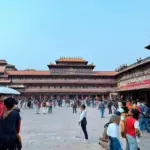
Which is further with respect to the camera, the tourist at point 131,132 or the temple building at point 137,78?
the temple building at point 137,78

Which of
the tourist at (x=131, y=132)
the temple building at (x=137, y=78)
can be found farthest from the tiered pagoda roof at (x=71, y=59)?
the tourist at (x=131, y=132)

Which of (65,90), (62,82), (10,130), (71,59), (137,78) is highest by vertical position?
(71,59)

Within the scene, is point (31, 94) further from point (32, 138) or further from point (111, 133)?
point (111, 133)

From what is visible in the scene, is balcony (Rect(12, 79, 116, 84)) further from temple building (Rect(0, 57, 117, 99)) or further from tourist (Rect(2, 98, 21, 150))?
tourist (Rect(2, 98, 21, 150))

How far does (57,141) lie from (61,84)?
4733 cm

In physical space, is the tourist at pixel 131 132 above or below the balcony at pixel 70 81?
below

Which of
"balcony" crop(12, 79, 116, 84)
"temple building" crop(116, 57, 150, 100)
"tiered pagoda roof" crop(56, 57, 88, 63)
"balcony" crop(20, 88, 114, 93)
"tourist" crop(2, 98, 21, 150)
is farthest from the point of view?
"tiered pagoda roof" crop(56, 57, 88, 63)

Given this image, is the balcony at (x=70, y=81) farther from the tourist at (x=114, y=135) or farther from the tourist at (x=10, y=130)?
the tourist at (x=10, y=130)

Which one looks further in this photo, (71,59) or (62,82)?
(71,59)

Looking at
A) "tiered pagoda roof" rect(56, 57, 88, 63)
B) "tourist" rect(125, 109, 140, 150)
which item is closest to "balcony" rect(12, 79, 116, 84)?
"tiered pagoda roof" rect(56, 57, 88, 63)

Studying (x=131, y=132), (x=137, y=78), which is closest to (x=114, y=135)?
(x=131, y=132)

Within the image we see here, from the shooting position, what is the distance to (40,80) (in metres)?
57.0

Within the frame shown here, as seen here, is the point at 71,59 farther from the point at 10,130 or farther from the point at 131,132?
the point at 10,130

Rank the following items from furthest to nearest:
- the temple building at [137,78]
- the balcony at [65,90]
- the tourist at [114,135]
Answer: the balcony at [65,90], the temple building at [137,78], the tourist at [114,135]
